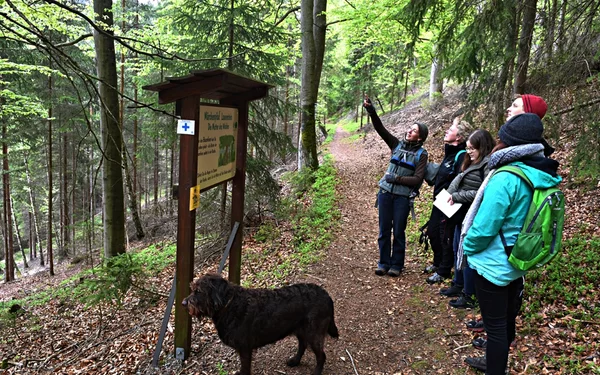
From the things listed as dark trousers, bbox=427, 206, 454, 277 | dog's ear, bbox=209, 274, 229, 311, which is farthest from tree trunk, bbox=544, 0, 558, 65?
dog's ear, bbox=209, 274, 229, 311

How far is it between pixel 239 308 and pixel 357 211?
714cm

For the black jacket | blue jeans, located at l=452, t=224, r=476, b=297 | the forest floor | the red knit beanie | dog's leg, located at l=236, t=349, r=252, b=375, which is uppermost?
the red knit beanie

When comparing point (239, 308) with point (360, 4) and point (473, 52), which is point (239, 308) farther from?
point (360, 4)

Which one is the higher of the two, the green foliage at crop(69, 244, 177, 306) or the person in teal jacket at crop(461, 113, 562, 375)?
the person in teal jacket at crop(461, 113, 562, 375)

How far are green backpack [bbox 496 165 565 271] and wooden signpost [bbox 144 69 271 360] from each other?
2.94 meters

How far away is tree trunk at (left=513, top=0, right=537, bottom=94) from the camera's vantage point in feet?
18.8

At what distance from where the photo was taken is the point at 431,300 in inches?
195

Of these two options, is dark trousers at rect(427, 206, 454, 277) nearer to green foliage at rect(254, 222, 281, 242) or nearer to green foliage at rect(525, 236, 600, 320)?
green foliage at rect(525, 236, 600, 320)

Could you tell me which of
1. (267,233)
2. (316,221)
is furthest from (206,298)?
(316,221)

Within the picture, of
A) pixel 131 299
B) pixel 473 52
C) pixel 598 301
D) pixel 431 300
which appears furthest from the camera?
pixel 131 299

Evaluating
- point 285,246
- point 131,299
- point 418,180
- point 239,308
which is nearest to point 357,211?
point 285,246

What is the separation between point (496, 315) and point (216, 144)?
3384 mm

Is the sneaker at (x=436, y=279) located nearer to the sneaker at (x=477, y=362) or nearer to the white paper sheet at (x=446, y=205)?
the white paper sheet at (x=446, y=205)

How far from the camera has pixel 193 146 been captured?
3.55 m
